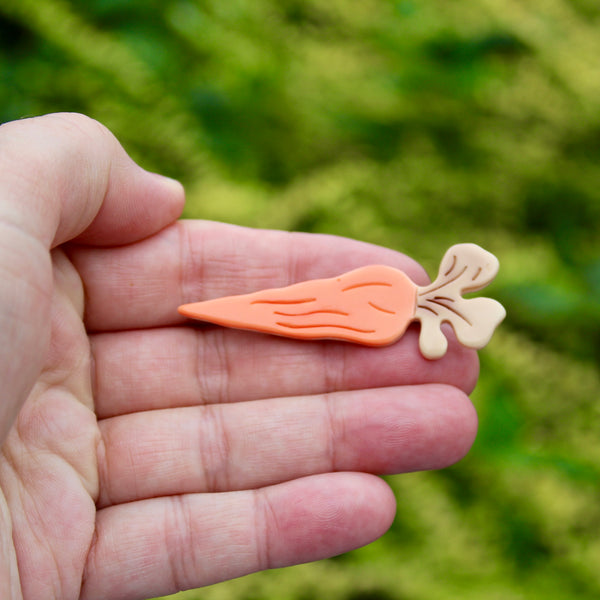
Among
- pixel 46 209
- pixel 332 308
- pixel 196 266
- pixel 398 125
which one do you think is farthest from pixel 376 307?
pixel 398 125

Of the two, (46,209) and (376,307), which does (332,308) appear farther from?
(46,209)

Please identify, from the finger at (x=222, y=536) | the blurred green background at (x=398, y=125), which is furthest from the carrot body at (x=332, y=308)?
the blurred green background at (x=398, y=125)

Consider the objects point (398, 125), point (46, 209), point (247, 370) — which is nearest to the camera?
point (46, 209)

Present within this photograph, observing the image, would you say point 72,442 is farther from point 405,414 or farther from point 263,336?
point 405,414

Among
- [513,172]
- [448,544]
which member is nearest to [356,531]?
[448,544]

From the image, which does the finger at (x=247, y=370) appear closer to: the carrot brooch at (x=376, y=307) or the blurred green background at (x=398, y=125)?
the carrot brooch at (x=376, y=307)
